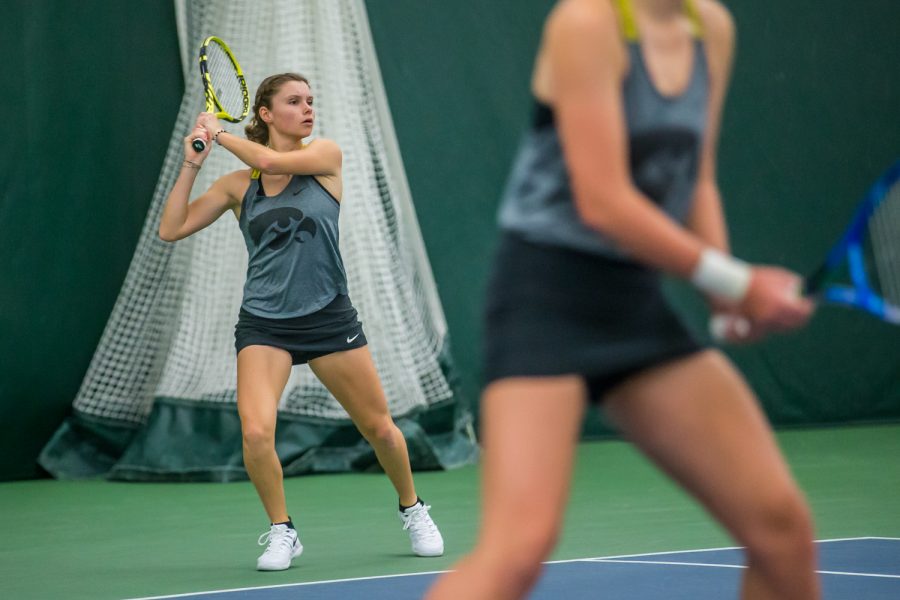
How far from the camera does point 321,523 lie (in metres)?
6.07

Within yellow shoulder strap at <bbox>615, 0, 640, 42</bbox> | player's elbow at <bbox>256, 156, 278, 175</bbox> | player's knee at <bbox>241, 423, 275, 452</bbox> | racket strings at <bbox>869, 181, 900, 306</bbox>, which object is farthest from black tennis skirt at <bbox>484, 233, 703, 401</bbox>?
player's elbow at <bbox>256, 156, 278, 175</bbox>

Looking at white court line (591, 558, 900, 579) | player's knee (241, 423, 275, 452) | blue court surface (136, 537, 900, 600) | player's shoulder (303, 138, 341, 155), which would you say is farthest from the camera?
player's shoulder (303, 138, 341, 155)

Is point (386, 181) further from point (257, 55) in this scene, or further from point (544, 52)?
point (544, 52)

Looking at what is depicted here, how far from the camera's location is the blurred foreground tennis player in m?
2.19

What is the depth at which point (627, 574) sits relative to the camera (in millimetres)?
4625

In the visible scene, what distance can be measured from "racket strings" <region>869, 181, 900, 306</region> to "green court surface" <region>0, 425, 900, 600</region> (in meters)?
2.44

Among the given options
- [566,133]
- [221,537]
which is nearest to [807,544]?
[566,133]

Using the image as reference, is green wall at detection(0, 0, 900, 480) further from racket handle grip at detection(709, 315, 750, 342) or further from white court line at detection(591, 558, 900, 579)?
racket handle grip at detection(709, 315, 750, 342)

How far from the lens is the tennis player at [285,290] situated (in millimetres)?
4898

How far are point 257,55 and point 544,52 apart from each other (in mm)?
5353

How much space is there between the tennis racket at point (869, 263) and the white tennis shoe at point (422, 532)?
8.21 feet

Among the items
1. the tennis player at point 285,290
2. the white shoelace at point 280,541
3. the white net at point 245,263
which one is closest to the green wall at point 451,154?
the white net at point 245,263

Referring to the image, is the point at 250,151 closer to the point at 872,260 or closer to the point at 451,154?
the point at 872,260

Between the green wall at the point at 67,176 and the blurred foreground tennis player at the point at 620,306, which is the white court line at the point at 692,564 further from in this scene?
the green wall at the point at 67,176
